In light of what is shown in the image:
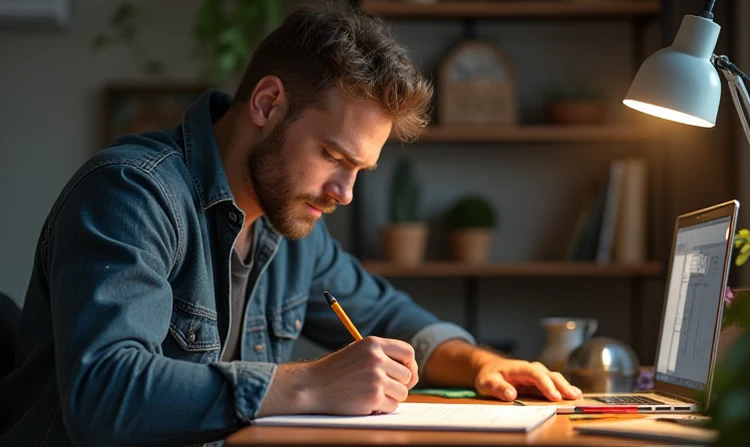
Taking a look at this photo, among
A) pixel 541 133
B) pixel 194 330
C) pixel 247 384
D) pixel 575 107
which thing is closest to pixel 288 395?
pixel 247 384

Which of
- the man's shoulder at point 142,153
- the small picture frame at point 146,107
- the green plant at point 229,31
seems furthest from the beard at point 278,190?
the small picture frame at point 146,107

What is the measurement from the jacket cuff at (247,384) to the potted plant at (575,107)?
205 cm

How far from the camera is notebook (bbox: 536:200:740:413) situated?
3.85 feet

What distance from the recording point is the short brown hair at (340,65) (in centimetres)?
151

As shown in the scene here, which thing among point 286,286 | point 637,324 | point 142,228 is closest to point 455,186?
point 637,324

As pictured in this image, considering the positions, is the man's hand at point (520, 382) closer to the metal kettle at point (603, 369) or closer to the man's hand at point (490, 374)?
the man's hand at point (490, 374)

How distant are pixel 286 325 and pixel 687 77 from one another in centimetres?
83

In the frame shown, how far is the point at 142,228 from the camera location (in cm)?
121

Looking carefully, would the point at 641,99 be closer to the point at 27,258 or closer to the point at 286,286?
the point at 286,286

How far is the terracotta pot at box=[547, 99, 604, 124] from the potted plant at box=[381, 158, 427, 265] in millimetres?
498

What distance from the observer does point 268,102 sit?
1582mm

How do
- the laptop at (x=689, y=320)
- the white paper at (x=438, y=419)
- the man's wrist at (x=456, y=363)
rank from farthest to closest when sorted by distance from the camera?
the man's wrist at (x=456, y=363), the laptop at (x=689, y=320), the white paper at (x=438, y=419)

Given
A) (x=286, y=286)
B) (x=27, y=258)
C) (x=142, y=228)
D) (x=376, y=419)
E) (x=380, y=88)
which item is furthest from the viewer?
(x=27, y=258)

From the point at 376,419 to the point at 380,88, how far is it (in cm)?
66
